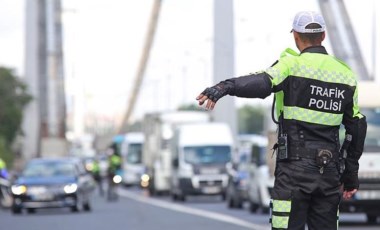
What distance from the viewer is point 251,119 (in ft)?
527

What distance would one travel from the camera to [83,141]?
198m

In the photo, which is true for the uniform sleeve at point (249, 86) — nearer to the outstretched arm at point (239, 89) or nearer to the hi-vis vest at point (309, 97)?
the outstretched arm at point (239, 89)

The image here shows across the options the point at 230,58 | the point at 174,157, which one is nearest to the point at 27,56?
the point at 230,58

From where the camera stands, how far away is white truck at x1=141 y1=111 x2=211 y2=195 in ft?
177

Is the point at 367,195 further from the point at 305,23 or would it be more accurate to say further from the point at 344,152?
the point at 305,23

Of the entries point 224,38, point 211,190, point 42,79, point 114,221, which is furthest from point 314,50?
point 42,79

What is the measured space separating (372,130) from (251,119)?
13612 centimetres

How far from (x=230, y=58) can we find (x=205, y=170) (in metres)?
17.0

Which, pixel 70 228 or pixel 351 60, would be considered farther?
pixel 351 60

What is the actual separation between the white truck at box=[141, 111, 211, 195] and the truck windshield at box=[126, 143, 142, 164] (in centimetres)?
1400

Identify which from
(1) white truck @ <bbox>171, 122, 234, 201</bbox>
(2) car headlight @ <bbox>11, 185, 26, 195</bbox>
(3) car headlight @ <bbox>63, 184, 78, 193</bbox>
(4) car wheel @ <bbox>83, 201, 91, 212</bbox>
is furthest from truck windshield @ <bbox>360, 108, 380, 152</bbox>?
(1) white truck @ <bbox>171, 122, 234, 201</bbox>

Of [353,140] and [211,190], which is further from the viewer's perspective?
[211,190]

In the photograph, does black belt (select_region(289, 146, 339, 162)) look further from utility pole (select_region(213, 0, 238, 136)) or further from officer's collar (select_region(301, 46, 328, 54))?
utility pole (select_region(213, 0, 238, 136))

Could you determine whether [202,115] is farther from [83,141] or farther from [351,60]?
[83,141]
